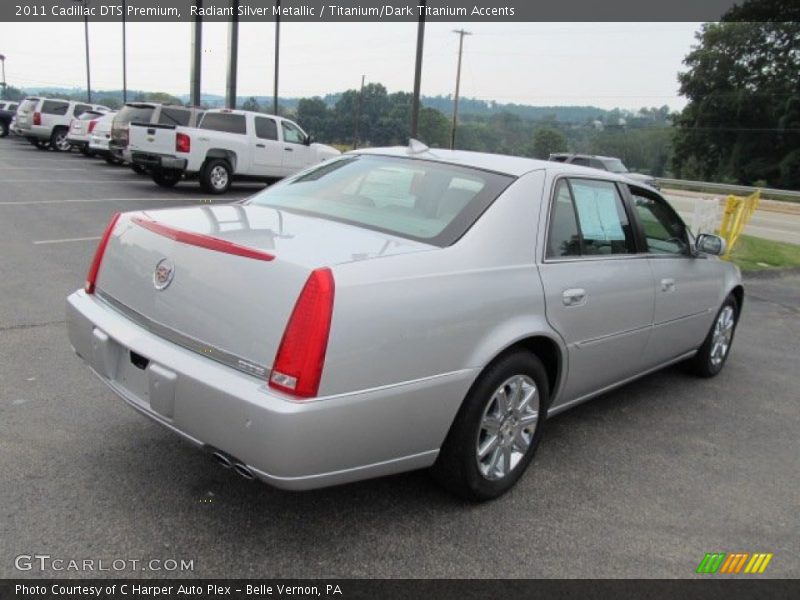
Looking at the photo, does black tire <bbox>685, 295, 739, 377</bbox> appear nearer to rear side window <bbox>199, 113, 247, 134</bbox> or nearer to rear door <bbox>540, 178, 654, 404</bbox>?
rear door <bbox>540, 178, 654, 404</bbox>

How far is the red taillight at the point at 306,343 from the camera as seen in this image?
244 centimetres

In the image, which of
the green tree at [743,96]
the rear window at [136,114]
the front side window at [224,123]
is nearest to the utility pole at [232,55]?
the rear window at [136,114]

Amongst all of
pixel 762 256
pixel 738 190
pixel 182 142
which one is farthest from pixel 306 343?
pixel 738 190

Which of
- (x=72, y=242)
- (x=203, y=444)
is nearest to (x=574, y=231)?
(x=203, y=444)

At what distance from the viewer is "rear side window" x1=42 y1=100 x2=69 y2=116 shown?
25.5 meters

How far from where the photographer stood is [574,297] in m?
3.55

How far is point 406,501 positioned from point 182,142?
1319 cm

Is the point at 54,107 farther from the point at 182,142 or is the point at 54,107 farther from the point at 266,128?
the point at 182,142

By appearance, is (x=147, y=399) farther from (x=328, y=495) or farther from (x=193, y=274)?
(x=328, y=495)

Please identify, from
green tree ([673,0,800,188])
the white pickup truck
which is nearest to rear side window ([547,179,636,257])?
the white pickup truck

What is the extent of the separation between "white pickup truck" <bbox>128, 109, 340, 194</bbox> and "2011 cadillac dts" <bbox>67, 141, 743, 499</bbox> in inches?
460

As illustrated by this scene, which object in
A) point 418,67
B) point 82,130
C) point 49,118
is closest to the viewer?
point 418,67

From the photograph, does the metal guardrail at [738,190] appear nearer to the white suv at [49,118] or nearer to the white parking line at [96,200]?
the white suv at [49,118]

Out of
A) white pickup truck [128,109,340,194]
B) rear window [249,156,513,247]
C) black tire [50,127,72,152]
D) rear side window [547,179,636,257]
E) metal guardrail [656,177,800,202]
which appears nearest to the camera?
rear window [249,156,513,247]
